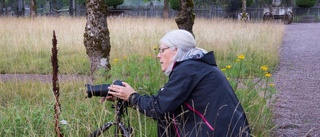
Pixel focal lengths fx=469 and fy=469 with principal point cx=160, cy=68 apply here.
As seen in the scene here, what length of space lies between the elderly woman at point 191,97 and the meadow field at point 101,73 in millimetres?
217

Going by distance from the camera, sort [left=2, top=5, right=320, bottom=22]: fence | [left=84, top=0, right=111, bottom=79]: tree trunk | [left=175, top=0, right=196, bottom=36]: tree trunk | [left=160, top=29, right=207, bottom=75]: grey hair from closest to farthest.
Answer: [left=160, top=29, right=207, bottom=75]: grey hair, [left=84, top=0, right=111, bottom=79]: tree trunk, [left=175, top=0, right=196, bottom=36]: tree trunk, [left=2, top=5, right=320, bottom=22]: fence

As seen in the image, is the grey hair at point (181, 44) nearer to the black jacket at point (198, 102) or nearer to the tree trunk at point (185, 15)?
the black jacket at point (198, 102)

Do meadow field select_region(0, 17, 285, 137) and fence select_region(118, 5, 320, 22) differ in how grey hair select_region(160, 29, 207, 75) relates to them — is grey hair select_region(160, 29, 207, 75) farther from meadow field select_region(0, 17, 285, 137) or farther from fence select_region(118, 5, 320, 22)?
fence select_region(118, 5, 320, 22)

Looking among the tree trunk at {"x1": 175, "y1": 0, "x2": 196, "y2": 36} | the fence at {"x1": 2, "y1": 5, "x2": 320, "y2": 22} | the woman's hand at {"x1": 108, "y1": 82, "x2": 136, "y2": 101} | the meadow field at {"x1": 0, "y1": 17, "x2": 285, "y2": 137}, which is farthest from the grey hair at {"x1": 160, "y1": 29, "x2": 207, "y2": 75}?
the fence at {"x1": 2, "y1": 5, "x2": 320, "y2": 22}

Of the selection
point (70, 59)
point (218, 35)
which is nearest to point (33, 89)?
point (70, 59)

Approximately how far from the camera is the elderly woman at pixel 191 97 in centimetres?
314

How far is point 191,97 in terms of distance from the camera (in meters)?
3.21

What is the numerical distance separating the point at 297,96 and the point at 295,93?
0.21 meters

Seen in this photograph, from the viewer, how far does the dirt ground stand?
513 centimetres

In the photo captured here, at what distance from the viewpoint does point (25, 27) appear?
15156 millimetres

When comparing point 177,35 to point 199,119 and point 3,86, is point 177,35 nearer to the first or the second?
point 199,119

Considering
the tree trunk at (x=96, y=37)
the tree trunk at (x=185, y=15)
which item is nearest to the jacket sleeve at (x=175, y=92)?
the tree trunk at (x=96, y=37)

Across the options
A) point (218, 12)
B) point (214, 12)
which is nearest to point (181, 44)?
point (214, 12)

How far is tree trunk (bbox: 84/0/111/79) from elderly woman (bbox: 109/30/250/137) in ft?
10.8
